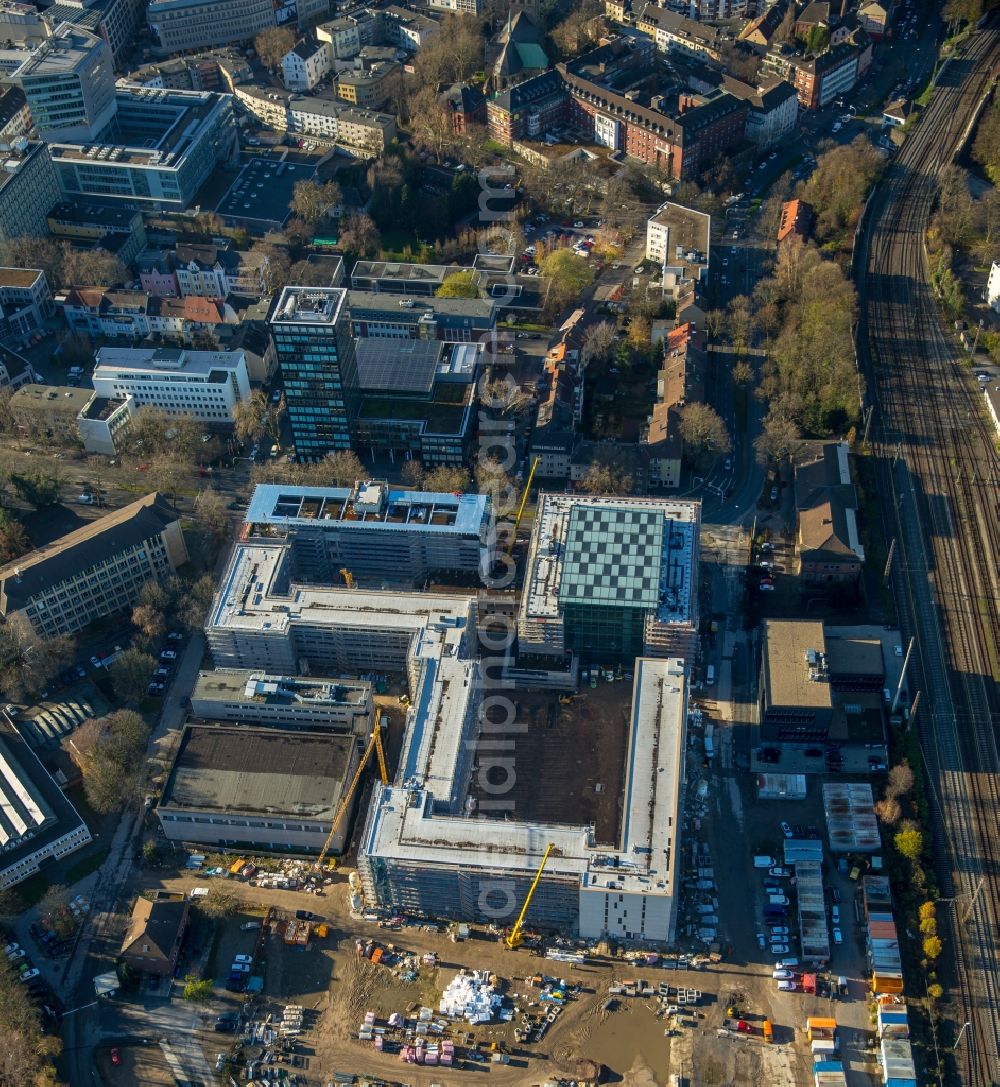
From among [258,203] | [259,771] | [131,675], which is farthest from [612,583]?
[258,203]

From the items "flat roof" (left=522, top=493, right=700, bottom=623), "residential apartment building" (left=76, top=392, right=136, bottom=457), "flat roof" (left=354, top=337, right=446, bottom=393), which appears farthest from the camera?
"flat roof" (left=354, top=337, right=446, bottom=393)

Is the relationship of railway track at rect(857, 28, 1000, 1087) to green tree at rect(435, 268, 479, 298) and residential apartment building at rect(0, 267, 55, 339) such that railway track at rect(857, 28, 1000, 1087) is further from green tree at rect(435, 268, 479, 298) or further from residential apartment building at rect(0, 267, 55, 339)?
residential apartment building at rect(0, 267, 55, 339)

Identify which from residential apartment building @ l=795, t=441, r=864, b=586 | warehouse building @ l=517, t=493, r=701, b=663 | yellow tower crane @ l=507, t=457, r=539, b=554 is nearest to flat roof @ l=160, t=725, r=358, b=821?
warehouse building @ l=517, t=493, r=701, b=663

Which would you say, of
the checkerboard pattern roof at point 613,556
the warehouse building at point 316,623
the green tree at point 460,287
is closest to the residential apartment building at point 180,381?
the green tree at point 460,287

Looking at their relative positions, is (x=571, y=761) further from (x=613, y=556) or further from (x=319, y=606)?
(x=319, y=606)

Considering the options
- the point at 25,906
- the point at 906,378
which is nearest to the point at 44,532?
the point at 25,906

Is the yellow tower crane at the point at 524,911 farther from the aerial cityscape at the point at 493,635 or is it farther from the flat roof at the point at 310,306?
the flat roof at the point at 310,306
